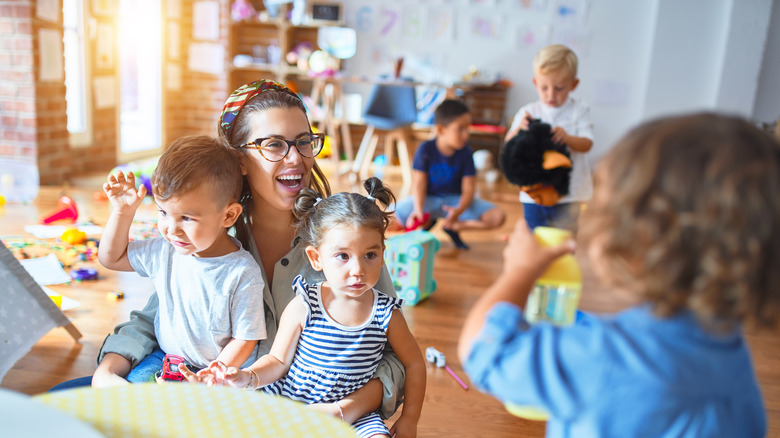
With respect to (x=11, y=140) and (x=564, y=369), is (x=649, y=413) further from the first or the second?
(x=11, y=140)

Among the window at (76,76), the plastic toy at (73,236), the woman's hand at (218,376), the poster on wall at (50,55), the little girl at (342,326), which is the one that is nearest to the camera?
the woman's hand at (218,376)

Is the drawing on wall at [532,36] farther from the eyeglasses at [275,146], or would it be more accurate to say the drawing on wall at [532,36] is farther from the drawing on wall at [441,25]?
the eyeglasses at [275,146]

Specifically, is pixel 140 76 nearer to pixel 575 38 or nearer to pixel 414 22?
pixel 414 22

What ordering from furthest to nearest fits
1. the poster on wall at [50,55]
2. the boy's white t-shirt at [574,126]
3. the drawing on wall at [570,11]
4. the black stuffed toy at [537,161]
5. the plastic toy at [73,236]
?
1. the drawing on wall at [570,11]
2. the poster on wall at [50,55]
3. the plastic toy at [73,236]
4. the boy's white t-shirt at [574,126]
5. the black stuffed toy at [537,161]

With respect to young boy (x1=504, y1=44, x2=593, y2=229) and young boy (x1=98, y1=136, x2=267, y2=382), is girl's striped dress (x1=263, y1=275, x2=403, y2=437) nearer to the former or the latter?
young boy (x1=98, y1=136, x2=267, y2=382)

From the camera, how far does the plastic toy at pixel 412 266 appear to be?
2658mm

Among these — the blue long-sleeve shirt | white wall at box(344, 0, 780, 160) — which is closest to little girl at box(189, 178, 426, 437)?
the blue long-sleeve shirt

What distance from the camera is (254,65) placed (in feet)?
18.9

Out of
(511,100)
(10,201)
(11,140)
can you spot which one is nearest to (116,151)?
(11,140)

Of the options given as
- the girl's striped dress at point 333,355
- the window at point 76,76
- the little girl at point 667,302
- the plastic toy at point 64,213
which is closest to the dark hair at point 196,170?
the girl's striped dress at point 333,355

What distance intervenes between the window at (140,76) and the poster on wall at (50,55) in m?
0.87

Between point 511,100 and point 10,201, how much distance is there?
4.39 meters

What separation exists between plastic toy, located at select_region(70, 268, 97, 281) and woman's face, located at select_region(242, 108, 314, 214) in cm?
154

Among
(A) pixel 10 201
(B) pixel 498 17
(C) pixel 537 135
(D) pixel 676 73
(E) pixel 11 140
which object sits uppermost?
(B) pixel 498 17
